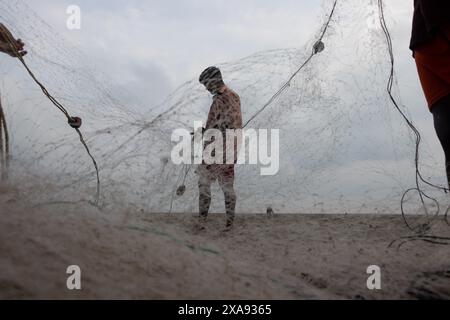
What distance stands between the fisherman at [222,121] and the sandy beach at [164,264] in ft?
3.72

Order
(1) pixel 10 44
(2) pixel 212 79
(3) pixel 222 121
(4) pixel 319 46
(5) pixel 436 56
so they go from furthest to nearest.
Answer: (3) pixel 222 121 < (2) pixel 212 79 < (4) pixel 319 46 < (1) pixel 10 44 < (5) pixel 436 56

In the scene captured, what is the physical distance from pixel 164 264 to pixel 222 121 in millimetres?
2534

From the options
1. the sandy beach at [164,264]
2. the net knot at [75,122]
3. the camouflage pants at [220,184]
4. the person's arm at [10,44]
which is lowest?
the sandy beach at [164,264]

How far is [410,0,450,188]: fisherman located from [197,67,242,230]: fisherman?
5.93 feet

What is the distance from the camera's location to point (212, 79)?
156 inches

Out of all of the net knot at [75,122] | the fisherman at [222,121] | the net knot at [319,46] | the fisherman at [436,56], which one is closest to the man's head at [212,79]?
the fisherman at [222,121]

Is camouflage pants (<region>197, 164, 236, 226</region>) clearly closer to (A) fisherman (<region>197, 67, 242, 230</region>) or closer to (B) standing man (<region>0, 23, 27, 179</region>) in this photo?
(A) fisherman (<region>197, 67, 242, 230</region>)

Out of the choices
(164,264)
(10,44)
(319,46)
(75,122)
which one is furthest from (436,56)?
(10,44)

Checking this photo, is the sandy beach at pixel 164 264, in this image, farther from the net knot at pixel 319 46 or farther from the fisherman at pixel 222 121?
the net knot at pixel 319 46

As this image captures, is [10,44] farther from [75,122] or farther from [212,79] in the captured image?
[212,79]

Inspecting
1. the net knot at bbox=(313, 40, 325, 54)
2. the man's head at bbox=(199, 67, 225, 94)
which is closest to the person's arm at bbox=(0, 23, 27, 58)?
the man's head at bbox=(199, 67, 225, 94)

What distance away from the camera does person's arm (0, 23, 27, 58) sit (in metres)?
3.25

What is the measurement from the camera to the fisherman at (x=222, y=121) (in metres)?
3.99

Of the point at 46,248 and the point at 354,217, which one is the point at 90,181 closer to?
the point at 46,248
